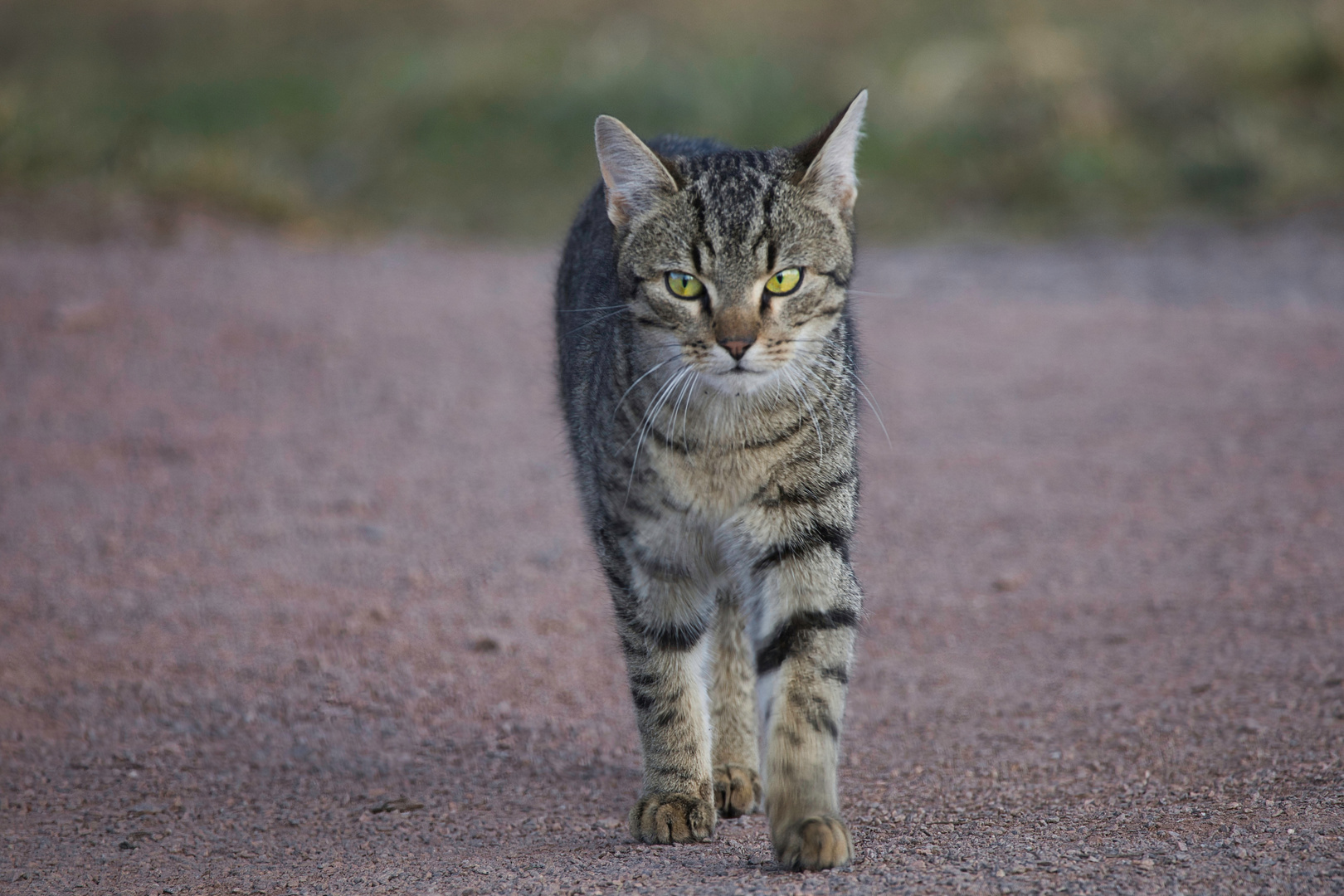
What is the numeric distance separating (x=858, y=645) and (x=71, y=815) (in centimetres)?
252

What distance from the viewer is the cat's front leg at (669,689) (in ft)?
10.5

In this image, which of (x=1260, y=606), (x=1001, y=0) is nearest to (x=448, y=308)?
(x=1260, y=606)

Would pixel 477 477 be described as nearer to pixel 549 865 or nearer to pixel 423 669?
pixel 423 669

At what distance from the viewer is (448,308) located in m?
8.93

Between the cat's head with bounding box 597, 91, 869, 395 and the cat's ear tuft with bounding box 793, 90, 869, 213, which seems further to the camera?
the cat's ear tuft with bounding box 793, 90, 869, 213

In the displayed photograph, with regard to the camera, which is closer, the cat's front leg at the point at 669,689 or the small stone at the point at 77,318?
the cat's front leg at the point at 669,689

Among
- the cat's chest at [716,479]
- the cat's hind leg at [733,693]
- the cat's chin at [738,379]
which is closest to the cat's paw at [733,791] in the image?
the cat's hind leg at [733,693]

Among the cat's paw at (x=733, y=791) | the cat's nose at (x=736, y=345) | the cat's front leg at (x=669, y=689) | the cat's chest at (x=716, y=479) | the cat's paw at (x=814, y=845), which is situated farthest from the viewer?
the cat's paw at (x=733, y=791)

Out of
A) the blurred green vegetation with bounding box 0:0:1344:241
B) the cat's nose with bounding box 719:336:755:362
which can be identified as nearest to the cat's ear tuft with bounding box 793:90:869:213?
the cat's nose with bounding box 719:336:755:362

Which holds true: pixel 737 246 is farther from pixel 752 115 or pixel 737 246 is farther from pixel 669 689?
pixel 752 115

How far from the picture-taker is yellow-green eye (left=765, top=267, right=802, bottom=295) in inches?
122

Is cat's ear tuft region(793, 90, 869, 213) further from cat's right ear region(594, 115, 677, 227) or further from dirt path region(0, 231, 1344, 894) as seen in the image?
dirt path region(0, 231, 1344, 894)

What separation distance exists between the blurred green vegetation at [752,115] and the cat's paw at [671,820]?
28.2ft

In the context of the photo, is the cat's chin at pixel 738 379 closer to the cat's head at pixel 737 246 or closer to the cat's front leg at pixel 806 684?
the cat's head at pixel 737 246
